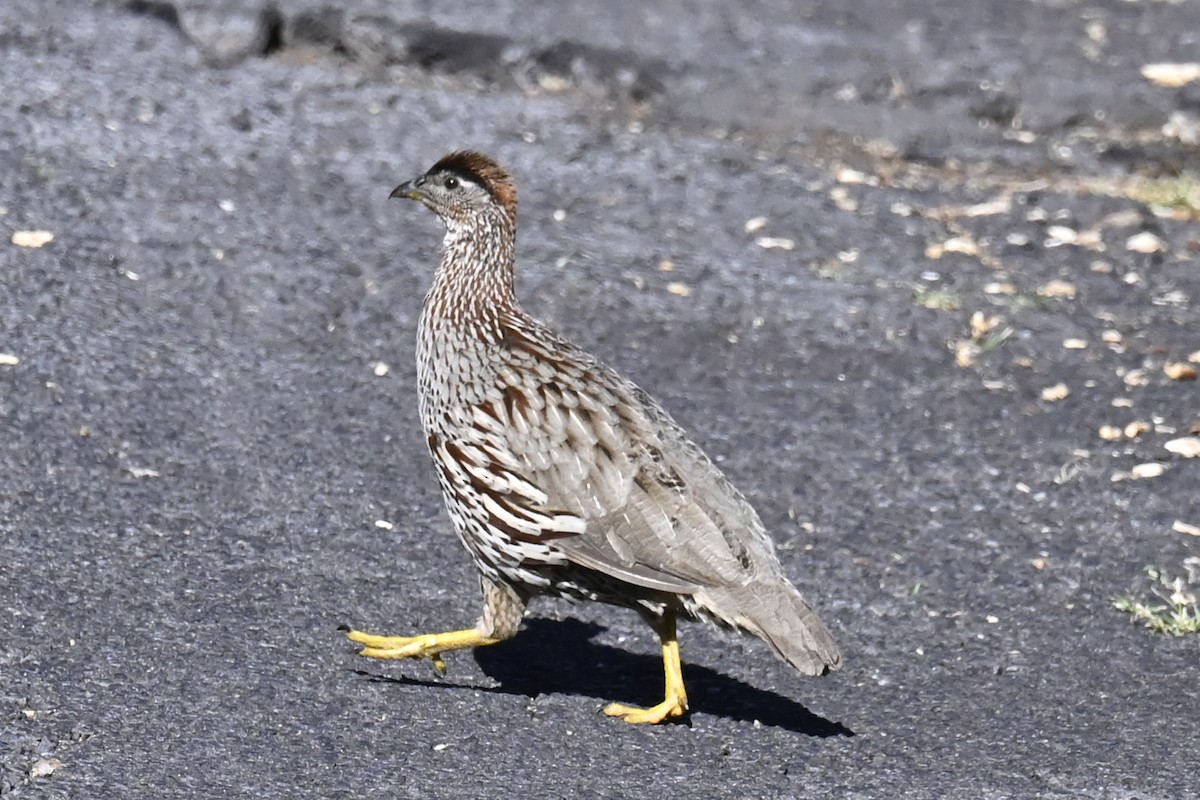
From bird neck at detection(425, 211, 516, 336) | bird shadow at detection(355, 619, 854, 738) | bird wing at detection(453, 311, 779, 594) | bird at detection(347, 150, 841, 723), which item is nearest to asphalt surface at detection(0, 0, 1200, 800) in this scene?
bird shadow at detection(355, 619, 854, 738)

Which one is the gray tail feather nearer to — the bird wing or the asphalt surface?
the bird wing

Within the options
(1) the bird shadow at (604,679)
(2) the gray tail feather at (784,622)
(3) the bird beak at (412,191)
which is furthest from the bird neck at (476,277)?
(2) the gray tail feather at (784,622)

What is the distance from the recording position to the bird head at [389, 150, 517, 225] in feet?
18.5

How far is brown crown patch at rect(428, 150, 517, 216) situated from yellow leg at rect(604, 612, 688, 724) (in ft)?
4.90

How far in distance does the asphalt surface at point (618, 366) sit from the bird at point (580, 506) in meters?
0.32

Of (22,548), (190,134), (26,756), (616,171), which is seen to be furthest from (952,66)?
(26,756)

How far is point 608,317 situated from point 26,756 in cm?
402

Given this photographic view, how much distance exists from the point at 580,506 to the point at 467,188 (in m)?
1.29

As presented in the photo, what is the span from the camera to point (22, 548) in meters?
5.54

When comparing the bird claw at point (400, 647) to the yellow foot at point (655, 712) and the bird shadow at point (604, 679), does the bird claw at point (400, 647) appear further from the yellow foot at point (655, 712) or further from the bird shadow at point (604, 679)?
the yellow foot at point (655, 712)

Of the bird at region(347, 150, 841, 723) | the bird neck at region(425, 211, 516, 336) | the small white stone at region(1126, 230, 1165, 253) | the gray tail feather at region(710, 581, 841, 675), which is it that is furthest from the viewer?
the small white stone at region(1126, 230, 1165, 253)

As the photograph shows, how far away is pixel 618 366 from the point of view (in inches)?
296

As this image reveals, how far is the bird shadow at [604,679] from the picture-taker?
519cm

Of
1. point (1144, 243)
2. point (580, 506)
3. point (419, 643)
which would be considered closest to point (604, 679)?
point (419, 643)
